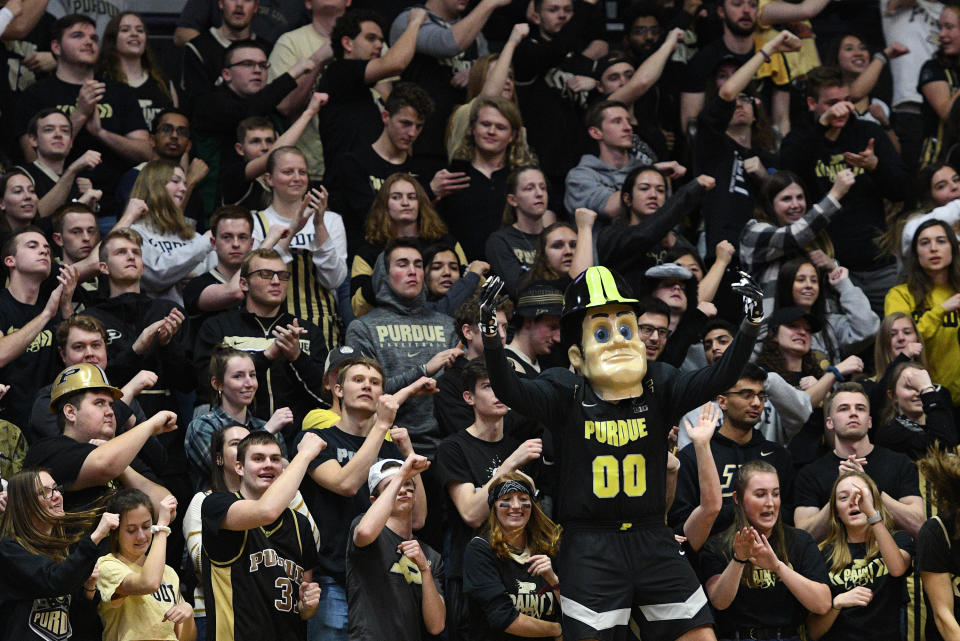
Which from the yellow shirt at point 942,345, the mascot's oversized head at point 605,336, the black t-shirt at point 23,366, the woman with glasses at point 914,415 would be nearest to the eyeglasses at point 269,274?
the black t-shirt at point 23,366

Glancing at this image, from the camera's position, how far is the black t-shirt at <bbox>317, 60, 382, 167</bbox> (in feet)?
35.8

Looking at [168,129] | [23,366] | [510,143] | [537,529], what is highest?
[168,129]

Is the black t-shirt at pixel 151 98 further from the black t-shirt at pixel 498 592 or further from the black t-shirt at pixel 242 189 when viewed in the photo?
the black t-shirt at pixel 498 592

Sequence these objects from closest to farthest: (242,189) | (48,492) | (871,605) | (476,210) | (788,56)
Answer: (48,492), (871,605), (242,189), (476,210), (788,56)

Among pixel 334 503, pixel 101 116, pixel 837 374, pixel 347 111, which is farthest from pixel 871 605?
pixel 101 116

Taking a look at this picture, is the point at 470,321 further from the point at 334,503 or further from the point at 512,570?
the point at 512,570

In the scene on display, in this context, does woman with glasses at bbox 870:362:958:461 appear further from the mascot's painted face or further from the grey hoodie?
the mascot's painted face

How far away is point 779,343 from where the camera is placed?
Result: 9828mm

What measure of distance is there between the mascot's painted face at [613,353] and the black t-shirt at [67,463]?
2.48 metres

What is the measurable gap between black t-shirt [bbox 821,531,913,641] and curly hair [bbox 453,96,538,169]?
12.8 ft

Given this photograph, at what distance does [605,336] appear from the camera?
676 cm

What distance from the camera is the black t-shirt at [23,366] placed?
8.66 m

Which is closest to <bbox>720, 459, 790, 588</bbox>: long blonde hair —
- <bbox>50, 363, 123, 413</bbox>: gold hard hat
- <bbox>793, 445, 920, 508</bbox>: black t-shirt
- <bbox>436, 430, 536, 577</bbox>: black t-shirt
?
<bbox>793, 445, 920, 508</bbox>: black t-shirt

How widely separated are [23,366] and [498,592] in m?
3.07
